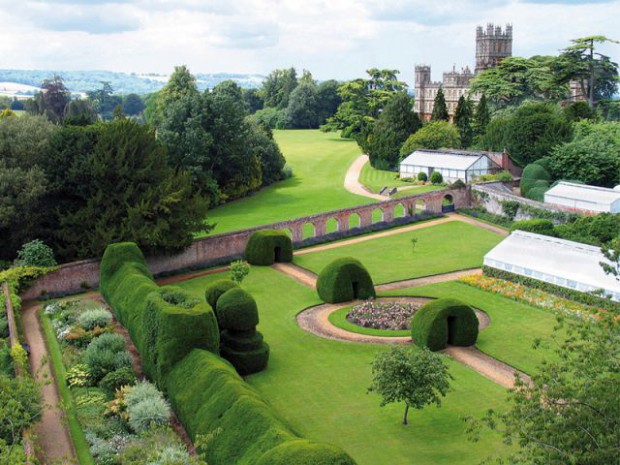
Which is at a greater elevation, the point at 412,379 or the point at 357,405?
the point at 412,379

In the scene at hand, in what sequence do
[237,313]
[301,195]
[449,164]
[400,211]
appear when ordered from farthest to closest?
[449,164] → [301,195] → [400,211] → [237,313]

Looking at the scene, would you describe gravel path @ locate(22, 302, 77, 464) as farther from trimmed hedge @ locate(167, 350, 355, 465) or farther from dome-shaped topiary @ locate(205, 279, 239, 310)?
dome-shaped topiary @ locate(205, 279, 239, 310)

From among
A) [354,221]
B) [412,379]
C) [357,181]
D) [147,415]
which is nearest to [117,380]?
[147,415]

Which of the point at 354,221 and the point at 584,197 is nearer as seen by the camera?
the point at 584,197

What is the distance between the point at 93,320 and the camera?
32156 millimetres

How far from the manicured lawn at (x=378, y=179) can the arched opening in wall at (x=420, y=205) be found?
7.92 m

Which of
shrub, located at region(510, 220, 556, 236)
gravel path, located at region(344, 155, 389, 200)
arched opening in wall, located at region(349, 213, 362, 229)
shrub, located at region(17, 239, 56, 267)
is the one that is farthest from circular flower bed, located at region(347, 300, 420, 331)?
gravel path, located at region(344, 155, 389, 200)

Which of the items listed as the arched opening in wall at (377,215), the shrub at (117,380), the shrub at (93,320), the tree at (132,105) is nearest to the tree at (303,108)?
the arched opening in wall at (377,215)

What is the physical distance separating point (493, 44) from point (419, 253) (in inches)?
2902

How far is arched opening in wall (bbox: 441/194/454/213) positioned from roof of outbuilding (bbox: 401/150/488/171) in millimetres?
7891

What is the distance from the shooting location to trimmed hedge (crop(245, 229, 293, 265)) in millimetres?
44156

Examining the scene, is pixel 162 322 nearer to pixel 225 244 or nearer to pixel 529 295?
pixel 225 244

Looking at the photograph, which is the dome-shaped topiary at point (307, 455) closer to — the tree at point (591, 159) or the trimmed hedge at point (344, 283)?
the trimmed hedge at point (344, 283)

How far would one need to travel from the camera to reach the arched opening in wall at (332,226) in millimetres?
52287
